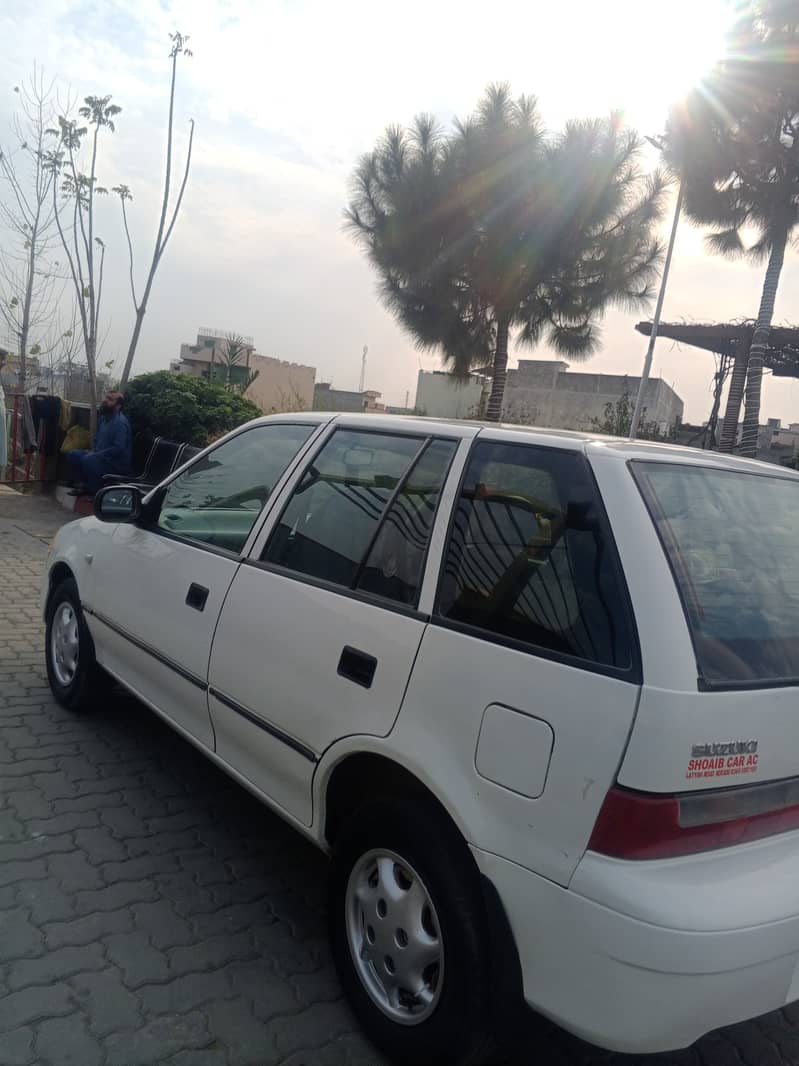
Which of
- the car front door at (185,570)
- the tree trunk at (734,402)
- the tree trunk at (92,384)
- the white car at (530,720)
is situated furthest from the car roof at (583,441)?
the tree trunk at (734,402)

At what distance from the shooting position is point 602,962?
168cm

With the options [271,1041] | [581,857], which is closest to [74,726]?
[271,1041]

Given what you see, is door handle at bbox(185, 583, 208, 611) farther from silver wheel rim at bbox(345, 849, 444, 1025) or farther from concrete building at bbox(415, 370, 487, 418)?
concrete building at bbox(415, 370, 487, 418)

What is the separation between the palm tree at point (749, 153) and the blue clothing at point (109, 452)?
46.8ft

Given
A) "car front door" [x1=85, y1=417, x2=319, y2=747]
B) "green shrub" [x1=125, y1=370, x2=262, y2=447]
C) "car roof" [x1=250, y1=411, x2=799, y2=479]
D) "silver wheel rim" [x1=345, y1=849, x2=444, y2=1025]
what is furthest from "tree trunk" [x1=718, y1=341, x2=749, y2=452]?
"silver wheel rim" [x1=345, y1=849, x2=444, y2=1025]

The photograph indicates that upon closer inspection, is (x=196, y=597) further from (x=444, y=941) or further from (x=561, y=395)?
(x=561, y=395)

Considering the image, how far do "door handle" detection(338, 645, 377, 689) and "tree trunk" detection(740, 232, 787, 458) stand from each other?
18341mm

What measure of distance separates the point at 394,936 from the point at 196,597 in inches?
56.9

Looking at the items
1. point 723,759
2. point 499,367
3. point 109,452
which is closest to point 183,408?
point 109,452

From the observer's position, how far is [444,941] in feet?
6.49

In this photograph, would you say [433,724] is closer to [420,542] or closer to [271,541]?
[420,542]

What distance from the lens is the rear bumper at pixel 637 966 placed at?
1649 mm

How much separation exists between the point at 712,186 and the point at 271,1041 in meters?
21.0

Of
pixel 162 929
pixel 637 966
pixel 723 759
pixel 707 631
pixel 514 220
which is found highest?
pixel 514 220
